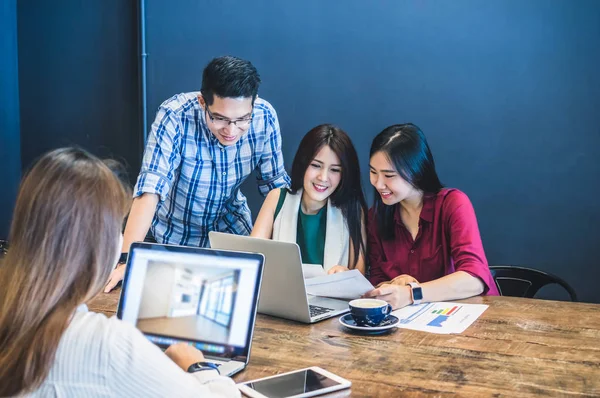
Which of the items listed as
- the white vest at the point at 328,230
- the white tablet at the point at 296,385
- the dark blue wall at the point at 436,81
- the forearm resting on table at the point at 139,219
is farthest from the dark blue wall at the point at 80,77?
the white tablet at the point at 296,385

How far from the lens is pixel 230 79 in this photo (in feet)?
8.20

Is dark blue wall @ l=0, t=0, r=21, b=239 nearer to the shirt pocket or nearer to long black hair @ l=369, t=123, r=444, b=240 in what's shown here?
long black hair @ l=369, t=123, r=444, b=240

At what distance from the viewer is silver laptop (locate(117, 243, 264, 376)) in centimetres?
148

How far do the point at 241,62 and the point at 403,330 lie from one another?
1.29 m

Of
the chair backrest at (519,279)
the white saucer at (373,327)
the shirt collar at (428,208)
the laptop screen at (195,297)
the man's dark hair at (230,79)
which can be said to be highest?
the man's dark hair at (230,79)

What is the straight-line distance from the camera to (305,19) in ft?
10.4

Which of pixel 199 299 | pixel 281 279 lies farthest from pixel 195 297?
pixel 281 279

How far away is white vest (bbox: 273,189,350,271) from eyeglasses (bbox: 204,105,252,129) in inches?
12.7

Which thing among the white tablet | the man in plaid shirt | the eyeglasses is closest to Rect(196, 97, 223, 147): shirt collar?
the man in plaid shirt

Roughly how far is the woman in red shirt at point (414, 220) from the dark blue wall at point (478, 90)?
2.22ft

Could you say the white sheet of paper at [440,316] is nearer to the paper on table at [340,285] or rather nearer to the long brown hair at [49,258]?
the paper on table at [340,285]

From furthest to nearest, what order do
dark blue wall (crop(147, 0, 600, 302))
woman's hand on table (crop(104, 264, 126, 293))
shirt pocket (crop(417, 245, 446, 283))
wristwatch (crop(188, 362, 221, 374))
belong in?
dark blue wall (crop(147, 0, 600, 302)), shirt pocket (crop(417, 245, 446, 283)), woman's hand on table (crop(104, 264, 126, 293)), wristwatch (crop(188, 362, 221, 374))

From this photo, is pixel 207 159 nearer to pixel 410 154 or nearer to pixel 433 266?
pixel 410 154

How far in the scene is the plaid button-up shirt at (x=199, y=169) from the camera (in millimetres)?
2697
